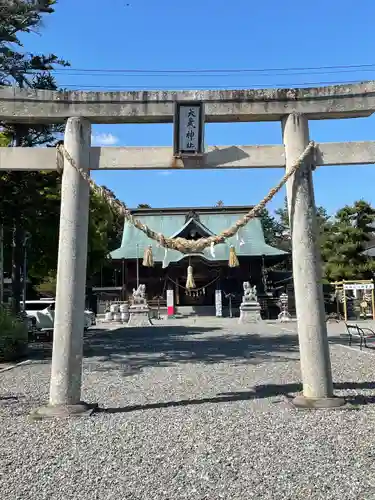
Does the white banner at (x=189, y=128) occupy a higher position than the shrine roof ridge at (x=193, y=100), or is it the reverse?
the shrine roof ridge at (x=193, y=100)

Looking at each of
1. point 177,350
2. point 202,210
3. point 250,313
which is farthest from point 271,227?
point 177,350

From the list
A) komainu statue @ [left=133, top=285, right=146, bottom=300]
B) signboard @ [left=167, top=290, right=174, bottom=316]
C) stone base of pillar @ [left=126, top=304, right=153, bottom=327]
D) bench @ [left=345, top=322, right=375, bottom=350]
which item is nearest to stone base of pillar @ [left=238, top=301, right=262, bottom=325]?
stone base of pillar @ [left=126, top=304, right=153, bottom=327]

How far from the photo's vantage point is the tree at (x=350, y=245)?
28.4 m

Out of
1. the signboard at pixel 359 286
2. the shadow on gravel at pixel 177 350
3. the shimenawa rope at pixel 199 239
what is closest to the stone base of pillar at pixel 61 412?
the shimenawa rope at pixel 199 239

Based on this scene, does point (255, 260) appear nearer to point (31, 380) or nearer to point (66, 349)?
point (31, 380)

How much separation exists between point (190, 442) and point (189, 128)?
12.8 ft

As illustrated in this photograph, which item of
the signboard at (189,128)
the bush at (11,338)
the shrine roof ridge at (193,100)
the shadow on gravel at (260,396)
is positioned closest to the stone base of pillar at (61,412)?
the shadow on gravel at (260,396)

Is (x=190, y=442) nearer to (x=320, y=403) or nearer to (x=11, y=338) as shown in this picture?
(x=320, y=403)

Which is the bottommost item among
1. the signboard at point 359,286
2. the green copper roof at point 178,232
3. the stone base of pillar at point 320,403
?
the stone base of pillar at point 320,403

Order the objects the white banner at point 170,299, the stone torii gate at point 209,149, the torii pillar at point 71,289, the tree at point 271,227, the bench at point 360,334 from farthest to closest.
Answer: the tree at point 271,227, the white banner at point 170,299, the bench at point 360,334, the stone torii gate at point 209,149, the torii pillar at point 71,289

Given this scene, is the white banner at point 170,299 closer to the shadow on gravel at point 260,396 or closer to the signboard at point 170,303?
the signboard at point 170,303

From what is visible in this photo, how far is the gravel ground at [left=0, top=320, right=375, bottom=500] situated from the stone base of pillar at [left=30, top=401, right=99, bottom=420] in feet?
0.52

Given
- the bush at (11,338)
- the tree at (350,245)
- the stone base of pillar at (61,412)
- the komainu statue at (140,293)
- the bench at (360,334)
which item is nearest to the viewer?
the stone base of pillar at (61,412)

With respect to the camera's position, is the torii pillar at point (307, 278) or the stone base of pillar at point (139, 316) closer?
the torii pillar at point (307, 278)
